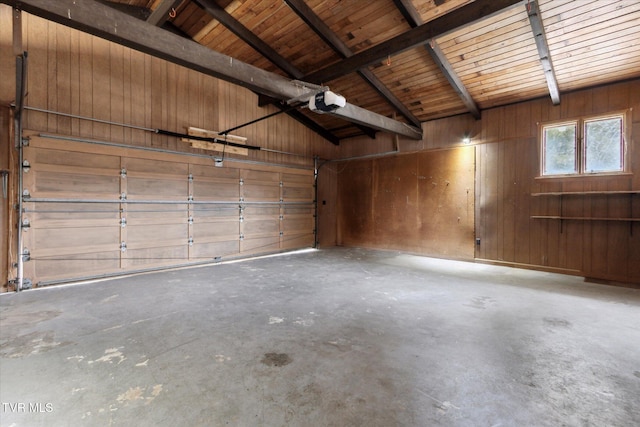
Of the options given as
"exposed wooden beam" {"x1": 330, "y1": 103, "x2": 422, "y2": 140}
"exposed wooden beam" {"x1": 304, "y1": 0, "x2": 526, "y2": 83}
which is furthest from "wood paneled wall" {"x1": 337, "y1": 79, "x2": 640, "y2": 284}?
"exposed wooden beam" {"x1": 304, "y1": 0, "x2": 526, "y2": 83}

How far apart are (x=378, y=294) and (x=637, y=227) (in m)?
4.23

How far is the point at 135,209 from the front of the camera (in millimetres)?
5000

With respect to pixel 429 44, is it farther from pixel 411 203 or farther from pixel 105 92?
pixel 105 92

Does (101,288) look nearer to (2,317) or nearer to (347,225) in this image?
(2,317)

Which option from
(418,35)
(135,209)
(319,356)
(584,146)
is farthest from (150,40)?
(584,146)

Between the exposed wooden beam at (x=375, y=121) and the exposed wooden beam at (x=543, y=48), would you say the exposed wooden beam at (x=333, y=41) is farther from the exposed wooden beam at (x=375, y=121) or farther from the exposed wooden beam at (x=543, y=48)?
the exposed wooden beam at (x=543, y=48)

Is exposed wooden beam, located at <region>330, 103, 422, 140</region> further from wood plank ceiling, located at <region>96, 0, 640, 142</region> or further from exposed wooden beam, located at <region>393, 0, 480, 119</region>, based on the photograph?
exposed wooden beam, located at <region>393, 0, 480, 119</region>

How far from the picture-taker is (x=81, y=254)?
445 centimetres

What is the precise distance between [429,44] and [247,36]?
314 cm

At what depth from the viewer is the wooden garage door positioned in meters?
4.16

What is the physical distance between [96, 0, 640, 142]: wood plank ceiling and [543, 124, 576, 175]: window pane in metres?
0.69

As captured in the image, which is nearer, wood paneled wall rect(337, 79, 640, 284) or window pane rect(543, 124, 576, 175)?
wood paneled wall rect(337, 79, 640, 284)

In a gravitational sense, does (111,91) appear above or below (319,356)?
above

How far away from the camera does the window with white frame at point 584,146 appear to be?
4.58 meters
